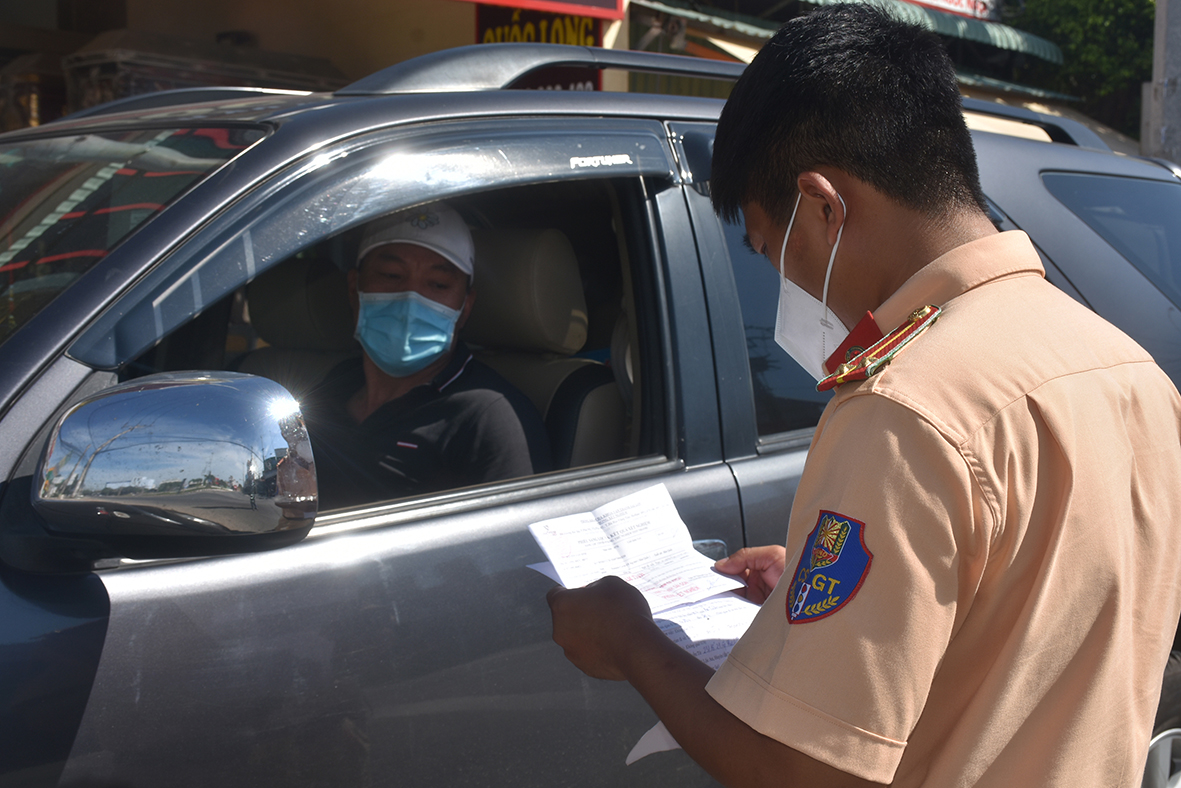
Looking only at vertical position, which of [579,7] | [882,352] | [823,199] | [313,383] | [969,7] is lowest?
[313,383]

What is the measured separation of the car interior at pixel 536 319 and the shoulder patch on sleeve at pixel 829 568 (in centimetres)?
98

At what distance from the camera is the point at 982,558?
0.91 meters

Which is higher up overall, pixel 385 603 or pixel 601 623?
pixel 601 623

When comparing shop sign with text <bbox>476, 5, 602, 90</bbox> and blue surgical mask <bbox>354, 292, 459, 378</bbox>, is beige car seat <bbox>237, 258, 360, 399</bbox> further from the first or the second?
shop sign with text <bbox>476, 5, 602, 90</bbox>

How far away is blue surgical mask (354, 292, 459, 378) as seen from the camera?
87.4 inches

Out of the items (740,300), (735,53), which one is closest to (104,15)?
(735,53)

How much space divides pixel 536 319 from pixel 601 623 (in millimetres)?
1154

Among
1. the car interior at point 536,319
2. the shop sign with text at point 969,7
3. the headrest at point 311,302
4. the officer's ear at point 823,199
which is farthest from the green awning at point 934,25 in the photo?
the officer's ear at point 823,199

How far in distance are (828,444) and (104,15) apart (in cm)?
876

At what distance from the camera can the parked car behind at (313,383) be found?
4.02ft

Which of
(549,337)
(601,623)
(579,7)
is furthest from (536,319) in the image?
(579,7)

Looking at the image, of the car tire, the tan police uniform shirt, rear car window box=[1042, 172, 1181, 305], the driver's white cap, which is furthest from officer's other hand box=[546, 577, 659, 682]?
rear car window box=[1042, 172, 1181, 305]

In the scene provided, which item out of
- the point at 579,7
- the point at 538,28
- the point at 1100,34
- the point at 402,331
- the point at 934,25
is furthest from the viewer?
the point at 1100,34

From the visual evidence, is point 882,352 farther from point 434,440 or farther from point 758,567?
point 434,440
